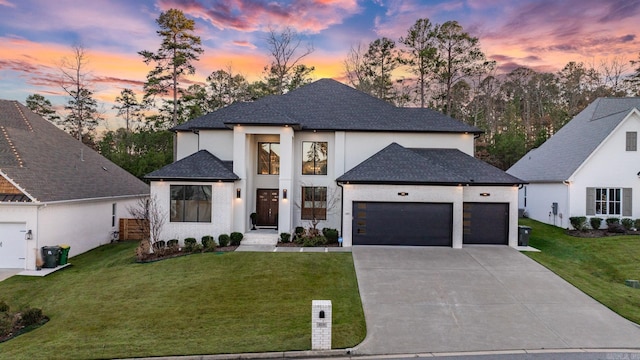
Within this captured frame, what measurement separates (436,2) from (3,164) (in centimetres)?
2838

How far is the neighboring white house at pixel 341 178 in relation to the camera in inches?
619

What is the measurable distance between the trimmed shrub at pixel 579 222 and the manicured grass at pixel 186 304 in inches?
536

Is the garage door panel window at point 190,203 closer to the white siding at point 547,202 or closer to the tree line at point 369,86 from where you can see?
the tree line at point 369,86

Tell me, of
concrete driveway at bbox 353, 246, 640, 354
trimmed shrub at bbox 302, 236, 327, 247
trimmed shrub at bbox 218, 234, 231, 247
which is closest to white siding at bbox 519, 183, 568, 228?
concrete driveway at bbox 353, 246, 640, 354

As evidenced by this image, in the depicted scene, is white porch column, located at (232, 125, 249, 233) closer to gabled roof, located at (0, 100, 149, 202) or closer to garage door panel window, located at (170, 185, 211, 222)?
garage door panel window, located at (170, 185, 211, 222)

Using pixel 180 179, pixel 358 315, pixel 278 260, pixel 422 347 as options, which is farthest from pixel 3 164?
pixel 422 347

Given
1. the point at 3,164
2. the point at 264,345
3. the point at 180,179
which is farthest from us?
the point at 180,179

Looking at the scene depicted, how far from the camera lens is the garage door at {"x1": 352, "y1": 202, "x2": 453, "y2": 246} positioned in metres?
15.7

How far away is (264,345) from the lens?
7164mm

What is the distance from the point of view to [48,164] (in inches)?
663

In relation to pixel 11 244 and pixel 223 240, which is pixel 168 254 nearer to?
pixel 223 240

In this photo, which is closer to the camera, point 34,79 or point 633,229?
point 633,229

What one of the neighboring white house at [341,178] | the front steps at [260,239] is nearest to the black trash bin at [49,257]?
the neighboring white house at [341,178]

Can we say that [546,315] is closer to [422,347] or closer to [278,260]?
[422,347]
